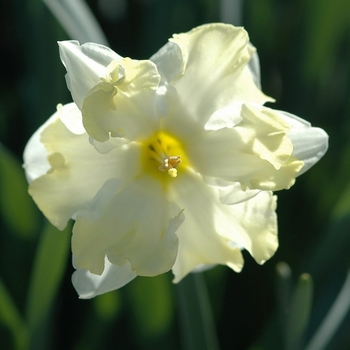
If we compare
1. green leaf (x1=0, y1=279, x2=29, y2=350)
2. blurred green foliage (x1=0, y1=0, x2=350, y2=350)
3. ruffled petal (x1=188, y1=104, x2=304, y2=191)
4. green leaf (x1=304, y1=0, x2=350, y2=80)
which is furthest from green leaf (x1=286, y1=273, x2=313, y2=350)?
green leaf (x1=304, y1=0, x2=350, y2=80)

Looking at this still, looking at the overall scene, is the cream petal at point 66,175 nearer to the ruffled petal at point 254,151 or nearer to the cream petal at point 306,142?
the ruffled petal at point 254,151

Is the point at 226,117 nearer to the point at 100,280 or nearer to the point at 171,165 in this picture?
the point at 171,165

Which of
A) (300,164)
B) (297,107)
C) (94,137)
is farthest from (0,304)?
(297,107)

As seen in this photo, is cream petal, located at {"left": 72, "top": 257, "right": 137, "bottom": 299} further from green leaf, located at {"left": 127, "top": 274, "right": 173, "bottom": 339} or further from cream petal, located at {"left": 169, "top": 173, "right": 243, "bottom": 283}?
green leaf, located at {"left": 127, "top": 274, "right": 173, "bottom": 339}

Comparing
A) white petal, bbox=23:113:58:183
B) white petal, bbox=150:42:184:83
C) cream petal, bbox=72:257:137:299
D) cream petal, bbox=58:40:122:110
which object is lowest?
cream petal, bbox=72:257:137:299

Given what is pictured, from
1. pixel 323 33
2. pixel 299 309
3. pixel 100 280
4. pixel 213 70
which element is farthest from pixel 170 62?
pixel 323 33

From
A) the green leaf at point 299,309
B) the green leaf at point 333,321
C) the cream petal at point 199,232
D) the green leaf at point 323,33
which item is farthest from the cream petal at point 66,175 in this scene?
the green leaf at point 323,33

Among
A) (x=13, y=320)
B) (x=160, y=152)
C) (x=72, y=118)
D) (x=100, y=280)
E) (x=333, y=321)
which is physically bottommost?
(x=333, y=321)
